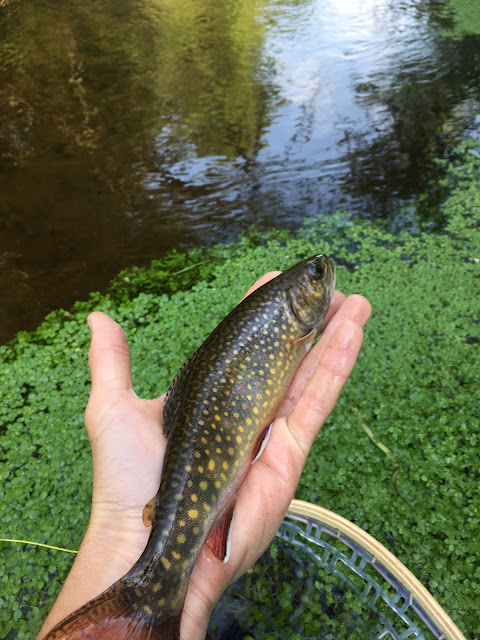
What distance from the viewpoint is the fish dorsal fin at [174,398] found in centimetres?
255

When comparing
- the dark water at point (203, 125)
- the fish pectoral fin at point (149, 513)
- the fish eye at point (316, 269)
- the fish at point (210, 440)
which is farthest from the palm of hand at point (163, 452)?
the dark water at point (203, 125)

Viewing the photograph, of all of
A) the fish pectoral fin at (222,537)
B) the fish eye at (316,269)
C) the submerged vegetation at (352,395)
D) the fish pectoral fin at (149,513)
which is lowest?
the submerged vegetation at (352,395)

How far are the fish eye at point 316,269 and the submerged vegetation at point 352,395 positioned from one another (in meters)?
1.34

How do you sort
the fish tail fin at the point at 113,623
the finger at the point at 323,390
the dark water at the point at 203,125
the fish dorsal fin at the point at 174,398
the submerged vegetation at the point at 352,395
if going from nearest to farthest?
the fish tail fin at the point at 113,623 < the fish dorsal fin at the point at 174,398 < the finger at the point at 323,390 < the submerged vegetation at the point at 352,395 < the dark water at the point at 203,125

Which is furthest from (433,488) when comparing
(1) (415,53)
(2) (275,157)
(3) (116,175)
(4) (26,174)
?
(1) (415,53)

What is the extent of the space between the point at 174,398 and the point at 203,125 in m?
7.42

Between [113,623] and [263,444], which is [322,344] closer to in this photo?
[263,444]

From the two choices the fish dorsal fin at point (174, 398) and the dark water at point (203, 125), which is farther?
the dark water at point (203, 125)

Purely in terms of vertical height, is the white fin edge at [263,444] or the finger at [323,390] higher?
the finger at [323,390]

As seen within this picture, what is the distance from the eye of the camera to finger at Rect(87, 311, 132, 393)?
2752mm

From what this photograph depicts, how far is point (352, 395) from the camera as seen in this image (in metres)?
4.07

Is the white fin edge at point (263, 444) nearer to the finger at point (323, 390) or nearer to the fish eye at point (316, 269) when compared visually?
the finger at point (323, 390)

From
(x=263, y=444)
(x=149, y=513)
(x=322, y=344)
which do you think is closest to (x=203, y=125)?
(x=322, y=344)

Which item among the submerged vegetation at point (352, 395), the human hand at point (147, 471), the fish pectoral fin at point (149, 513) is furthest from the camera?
the submerged vegetation at point (352, 395)
